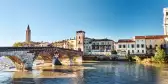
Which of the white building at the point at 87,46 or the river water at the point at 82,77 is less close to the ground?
the white building at the point at 87,46

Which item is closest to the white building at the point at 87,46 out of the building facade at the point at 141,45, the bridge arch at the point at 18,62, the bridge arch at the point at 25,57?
the building facade at the point at 141,45

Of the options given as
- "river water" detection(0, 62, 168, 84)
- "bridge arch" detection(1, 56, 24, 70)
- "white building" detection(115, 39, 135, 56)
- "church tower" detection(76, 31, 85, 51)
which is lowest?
"river water" detection(0, 62, 168, 84)

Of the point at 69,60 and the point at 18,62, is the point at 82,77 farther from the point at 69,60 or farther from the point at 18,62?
the point at 69,60

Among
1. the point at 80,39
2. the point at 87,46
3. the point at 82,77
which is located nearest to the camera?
the point at 82,77

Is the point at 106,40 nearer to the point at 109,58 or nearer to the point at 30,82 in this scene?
the point at 109,58

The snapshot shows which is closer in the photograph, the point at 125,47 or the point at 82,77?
the point at 82,77

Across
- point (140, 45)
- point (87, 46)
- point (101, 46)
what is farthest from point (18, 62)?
point (87, 46)

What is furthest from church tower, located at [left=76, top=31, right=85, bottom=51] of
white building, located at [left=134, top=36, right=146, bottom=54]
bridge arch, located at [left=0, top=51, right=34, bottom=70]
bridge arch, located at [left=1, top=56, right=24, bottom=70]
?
bridge arch, located at [left=1, top=56, right=24, bottom=70]

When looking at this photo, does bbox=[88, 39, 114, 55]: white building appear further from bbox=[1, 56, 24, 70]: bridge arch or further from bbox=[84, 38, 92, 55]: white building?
bbox=[1, 56, 24, 70]: bridge arch

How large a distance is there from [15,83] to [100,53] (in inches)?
4355

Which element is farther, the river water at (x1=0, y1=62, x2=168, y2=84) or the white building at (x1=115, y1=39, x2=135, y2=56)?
the white building at (x1=115, y1=39, x2=135, y2=56)

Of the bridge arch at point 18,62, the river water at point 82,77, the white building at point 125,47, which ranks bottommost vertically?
the river water at point 82,77

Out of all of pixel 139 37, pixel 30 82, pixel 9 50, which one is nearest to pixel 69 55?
pixel 139 37

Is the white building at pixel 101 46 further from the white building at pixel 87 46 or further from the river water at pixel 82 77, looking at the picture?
the river water at pixel 82 77
